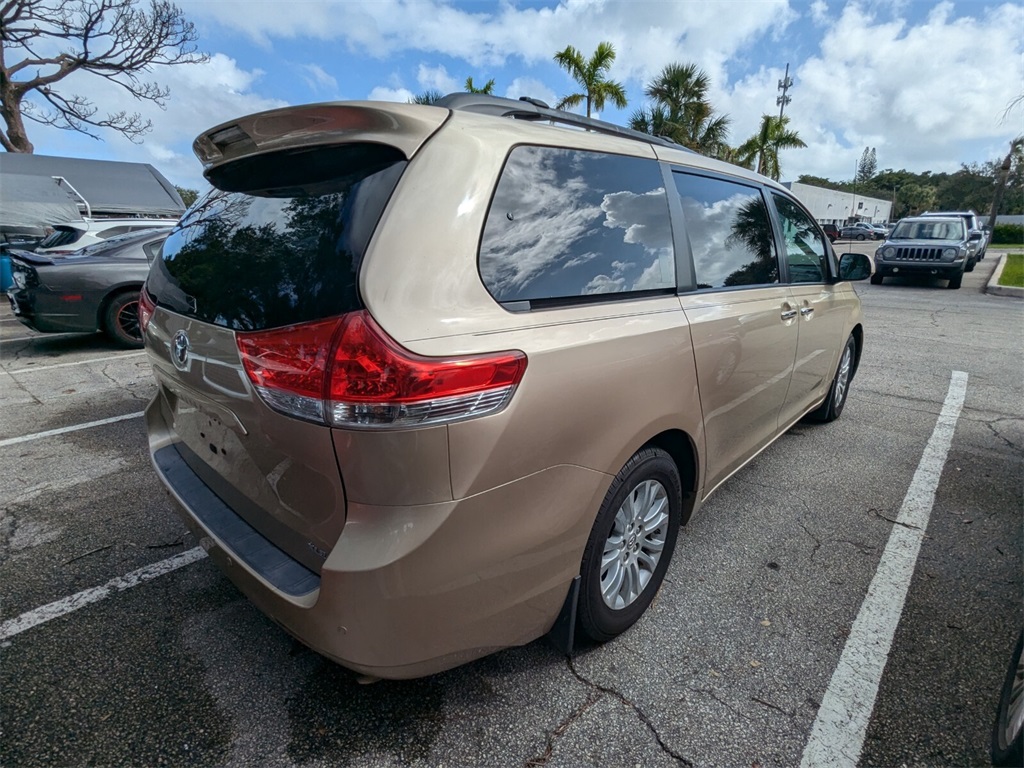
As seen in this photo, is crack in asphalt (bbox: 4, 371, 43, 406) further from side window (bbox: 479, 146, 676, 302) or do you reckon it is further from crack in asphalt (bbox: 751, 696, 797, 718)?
crack in asphalt (bbox: 751, 696, 797, 718)

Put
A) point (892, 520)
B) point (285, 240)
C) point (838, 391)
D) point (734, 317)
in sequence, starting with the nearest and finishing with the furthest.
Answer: point (285, 240), point (734, 317), point (892, 520), point (838, 391)

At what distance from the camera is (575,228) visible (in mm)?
1851

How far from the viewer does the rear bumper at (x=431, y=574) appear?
4.60ft

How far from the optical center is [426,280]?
1.43 m

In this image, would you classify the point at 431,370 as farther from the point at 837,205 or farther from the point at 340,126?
the point at 837,205

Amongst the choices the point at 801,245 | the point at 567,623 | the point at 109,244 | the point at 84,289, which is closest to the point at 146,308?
the point at 567,623

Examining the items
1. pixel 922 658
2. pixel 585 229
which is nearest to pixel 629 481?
pixel 585 229

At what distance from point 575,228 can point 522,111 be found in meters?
0.55

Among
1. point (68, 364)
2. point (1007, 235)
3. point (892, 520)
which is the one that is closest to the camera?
point (892, 520)

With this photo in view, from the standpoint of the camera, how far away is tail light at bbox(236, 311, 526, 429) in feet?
4.45

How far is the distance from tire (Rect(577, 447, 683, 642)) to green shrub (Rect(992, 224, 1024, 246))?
187ft

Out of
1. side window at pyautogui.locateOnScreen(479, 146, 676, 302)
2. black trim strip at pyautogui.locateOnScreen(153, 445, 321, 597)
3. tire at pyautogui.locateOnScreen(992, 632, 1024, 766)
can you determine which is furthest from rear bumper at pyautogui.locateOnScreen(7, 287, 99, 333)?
tire at pyautogui.locateOnScreen(992, 632, 1024, 766)

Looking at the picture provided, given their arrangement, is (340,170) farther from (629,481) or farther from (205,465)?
(629,481)

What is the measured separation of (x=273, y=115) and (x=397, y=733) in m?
2.01
